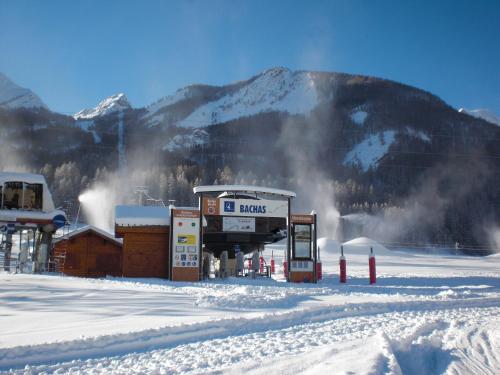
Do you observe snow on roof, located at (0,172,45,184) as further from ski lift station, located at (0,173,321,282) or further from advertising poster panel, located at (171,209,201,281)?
advertising poster panel, located at (171,209,201,281)

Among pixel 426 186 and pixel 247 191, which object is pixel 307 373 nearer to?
pixel 247 191

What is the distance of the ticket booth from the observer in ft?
73.4

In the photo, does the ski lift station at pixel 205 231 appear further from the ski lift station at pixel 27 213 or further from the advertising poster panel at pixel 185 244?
the ski lift station at pixel 27 213

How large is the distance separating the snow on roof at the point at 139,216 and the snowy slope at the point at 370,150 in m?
118

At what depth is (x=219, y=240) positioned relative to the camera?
2412 cm

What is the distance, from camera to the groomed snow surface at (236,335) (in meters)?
6.00

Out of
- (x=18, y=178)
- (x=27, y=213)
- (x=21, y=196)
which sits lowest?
(x=27, y=213)

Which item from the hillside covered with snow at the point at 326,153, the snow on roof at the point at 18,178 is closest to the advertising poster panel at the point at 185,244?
the snow on roof at the point at 18,178

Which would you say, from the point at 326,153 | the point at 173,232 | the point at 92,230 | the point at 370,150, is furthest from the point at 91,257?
the point at 326,153

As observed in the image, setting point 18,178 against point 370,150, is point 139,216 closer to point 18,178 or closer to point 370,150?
point 18,178

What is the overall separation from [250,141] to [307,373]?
500ft

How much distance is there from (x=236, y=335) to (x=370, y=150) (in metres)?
143

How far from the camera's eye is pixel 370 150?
145375 millimetres

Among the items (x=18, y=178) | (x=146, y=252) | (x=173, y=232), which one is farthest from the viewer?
(x=18, y=178)
